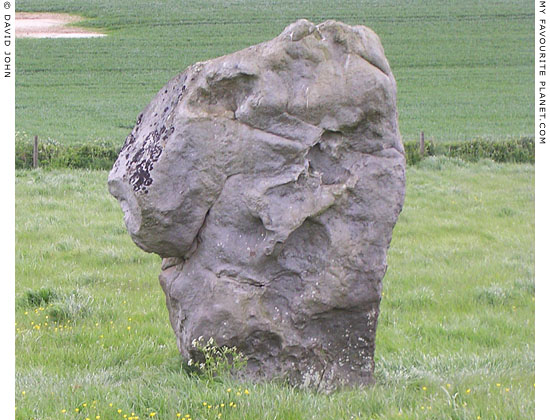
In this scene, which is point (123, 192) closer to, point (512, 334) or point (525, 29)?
point (512, 334)

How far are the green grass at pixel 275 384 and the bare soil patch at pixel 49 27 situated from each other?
118 ft

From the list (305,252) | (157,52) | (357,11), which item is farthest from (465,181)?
(357,11)

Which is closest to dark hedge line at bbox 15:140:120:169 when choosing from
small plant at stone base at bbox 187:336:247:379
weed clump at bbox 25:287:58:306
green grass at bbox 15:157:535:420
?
green grass at bbox 15:157:535:420

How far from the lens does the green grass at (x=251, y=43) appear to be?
1242 inches

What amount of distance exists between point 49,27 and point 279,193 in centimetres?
4782

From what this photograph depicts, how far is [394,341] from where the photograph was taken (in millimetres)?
7594

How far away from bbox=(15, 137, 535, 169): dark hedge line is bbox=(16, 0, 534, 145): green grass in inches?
177

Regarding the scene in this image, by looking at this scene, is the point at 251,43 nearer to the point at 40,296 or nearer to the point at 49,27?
the point at 49,27

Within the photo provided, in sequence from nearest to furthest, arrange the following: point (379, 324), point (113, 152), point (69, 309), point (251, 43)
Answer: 1. point (69, 309)
2. point (379, 324)
3. point (113, 152)
4. point (251, 43)

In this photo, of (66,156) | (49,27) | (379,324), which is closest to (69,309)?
(379,324)

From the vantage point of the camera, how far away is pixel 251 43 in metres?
41.1

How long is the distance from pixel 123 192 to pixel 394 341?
347 cm

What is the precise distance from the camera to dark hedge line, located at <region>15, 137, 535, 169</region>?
19.5 m

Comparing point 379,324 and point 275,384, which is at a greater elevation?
point 275,384
